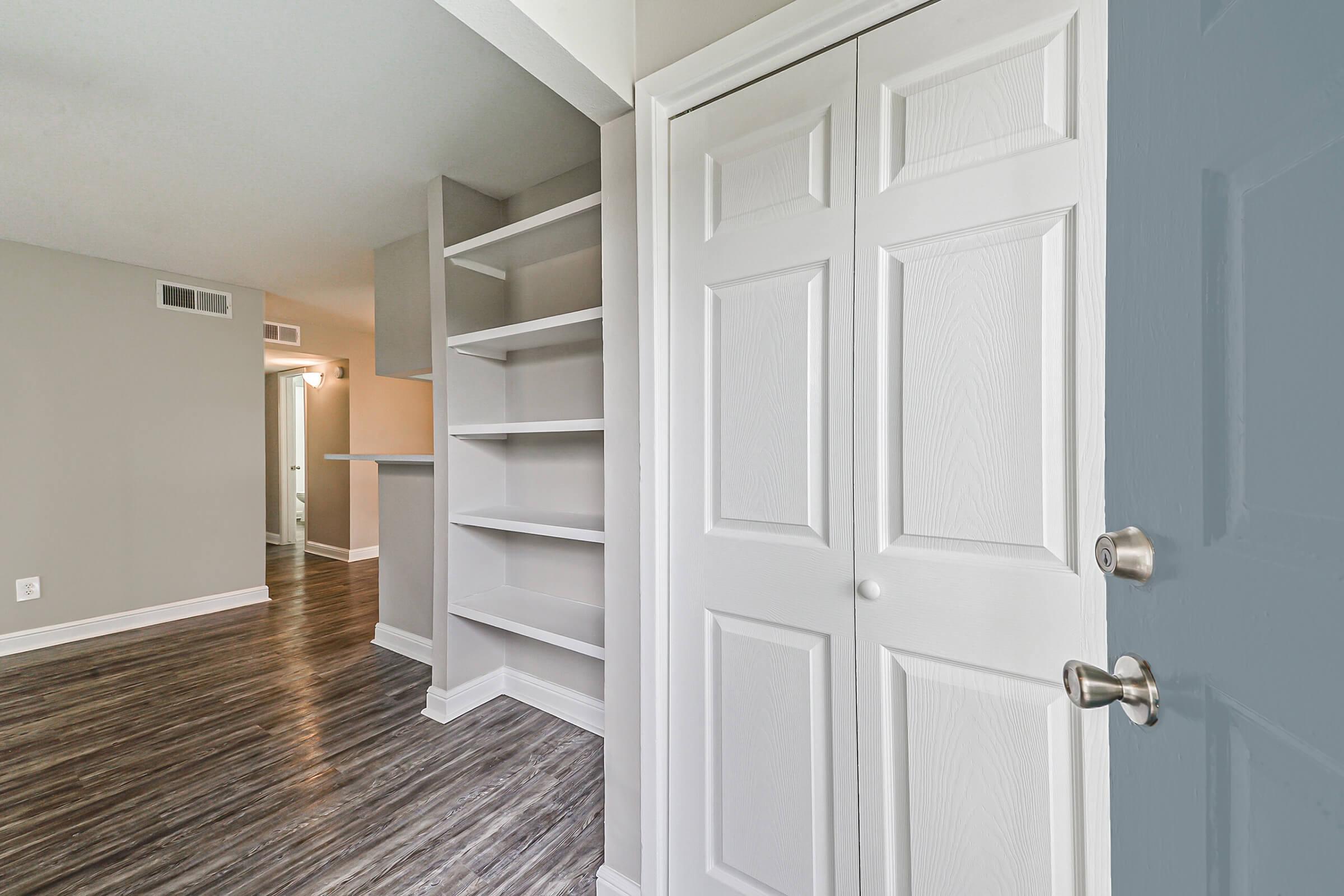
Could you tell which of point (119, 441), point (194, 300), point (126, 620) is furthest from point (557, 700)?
point (194, 300)

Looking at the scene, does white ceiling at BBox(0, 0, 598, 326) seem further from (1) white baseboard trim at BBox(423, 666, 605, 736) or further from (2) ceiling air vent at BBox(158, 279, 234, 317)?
(1) white baseboard trim at BBox(423, 666, 605, 736)

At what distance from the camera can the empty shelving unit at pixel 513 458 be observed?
7.89ft

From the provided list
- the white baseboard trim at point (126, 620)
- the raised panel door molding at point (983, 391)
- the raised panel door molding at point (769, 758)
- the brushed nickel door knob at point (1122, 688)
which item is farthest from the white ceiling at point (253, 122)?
the white baseboard trim at point (126, 620)

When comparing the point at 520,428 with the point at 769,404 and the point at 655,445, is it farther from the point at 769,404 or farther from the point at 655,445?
the point at 769,404

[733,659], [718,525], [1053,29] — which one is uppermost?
[1053,29]

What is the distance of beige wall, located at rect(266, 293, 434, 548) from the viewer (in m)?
5.66

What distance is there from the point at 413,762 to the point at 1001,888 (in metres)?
2.10

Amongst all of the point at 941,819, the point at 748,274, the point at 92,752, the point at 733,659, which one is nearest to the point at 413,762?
the point at 92,752

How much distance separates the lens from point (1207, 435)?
0.44 meters

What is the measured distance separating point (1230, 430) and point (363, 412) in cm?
682

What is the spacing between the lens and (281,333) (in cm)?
533

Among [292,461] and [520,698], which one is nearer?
[520,698]

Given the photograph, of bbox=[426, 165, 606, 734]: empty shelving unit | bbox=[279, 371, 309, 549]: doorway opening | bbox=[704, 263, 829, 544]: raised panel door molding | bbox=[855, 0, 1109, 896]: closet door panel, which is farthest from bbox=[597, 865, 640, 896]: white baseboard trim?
bbox=[279, 371, 309, 549]: doorway opening

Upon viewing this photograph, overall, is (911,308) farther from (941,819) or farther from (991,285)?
(941,819)
